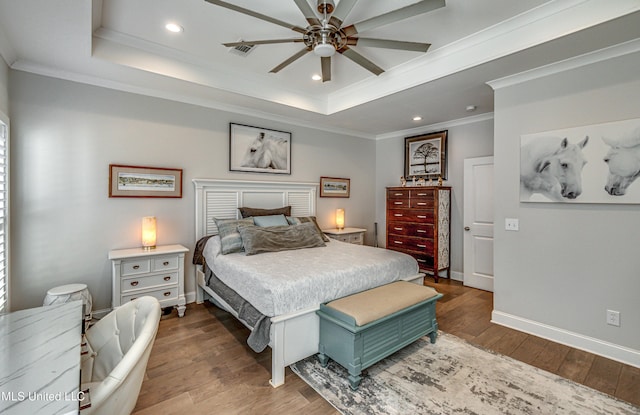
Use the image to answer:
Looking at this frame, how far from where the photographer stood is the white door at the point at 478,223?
4.43m

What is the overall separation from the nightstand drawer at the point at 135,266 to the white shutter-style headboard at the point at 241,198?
2.59ft

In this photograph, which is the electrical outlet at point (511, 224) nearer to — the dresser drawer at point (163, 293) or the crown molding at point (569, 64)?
the crown molding at point (569, 64)

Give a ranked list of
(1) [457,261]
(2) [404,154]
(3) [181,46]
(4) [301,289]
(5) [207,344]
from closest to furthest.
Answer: (4) [301,289]
(5) [207,344]
(3) [181,46]
(1) [457,261]
(2) [404,154]

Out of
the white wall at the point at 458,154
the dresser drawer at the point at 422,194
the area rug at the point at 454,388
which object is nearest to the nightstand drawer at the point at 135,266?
the area rug at the point at 454,388

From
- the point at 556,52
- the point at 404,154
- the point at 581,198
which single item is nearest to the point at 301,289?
the point at 581,198

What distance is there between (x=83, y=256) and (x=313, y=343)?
2686 mm

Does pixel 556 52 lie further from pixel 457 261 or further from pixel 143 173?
pixel 143 173

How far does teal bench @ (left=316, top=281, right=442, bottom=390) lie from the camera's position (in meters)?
2.16

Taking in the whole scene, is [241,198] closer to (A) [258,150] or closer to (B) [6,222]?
(A) [258,150]

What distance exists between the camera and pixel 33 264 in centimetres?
294

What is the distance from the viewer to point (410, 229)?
5.01 m

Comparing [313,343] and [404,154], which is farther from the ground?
[404,154]

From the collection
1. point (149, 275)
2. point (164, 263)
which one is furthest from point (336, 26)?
point (149, 275)

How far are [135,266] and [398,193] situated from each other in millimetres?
4026
